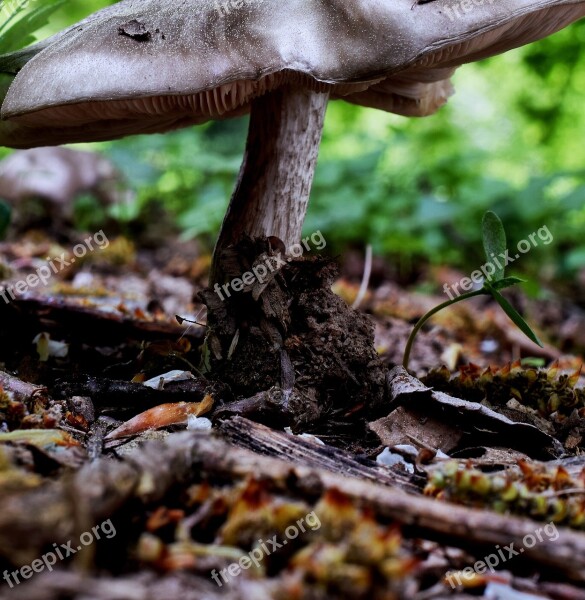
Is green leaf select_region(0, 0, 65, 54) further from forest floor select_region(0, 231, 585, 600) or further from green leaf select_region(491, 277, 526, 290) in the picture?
green leaf select_region(491, 277, 526, 290)

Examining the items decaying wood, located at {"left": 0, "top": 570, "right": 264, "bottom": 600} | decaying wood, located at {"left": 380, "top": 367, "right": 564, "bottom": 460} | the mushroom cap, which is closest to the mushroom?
the mushroom cap

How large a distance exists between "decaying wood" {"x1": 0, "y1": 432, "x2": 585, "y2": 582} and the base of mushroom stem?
68cm

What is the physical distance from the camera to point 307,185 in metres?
2.59

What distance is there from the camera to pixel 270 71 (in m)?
1.82

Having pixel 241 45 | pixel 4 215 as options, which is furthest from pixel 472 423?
pixel 4 215

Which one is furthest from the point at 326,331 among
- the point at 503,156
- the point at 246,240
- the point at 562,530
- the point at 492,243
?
the point at 503,156

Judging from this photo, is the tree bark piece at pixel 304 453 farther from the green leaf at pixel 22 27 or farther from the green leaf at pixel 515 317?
the green leaf at pixel 22 27

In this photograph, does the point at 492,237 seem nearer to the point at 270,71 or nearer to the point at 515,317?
the point at 515,317

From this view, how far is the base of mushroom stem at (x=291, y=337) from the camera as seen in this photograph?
210cm

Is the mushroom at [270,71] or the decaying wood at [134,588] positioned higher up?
the mushroom at [270,71]

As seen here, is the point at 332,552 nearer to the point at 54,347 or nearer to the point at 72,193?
the point at 54,347

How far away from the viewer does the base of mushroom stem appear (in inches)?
82.7

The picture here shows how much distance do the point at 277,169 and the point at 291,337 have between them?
776 millimetres

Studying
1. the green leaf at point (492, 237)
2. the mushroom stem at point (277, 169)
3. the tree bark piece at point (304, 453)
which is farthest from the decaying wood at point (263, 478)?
the mushroom stem at point (277, 169)
